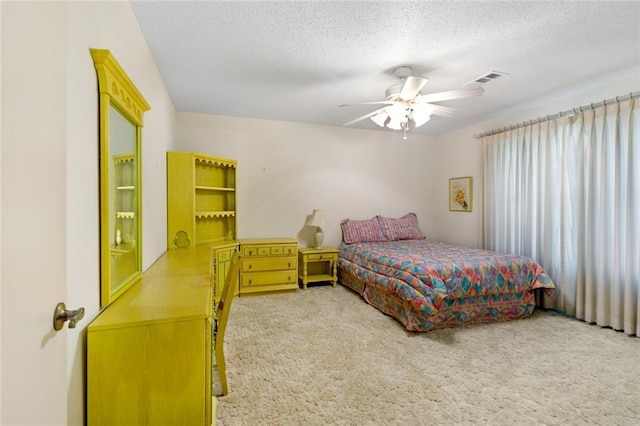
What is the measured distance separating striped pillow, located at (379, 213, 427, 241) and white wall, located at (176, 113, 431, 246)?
9.7 inches

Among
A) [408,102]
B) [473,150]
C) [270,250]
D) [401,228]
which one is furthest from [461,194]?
[270,250]

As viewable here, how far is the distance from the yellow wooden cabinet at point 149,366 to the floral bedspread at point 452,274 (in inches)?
80.6

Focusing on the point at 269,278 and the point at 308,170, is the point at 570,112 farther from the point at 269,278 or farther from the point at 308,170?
the point at 269,278

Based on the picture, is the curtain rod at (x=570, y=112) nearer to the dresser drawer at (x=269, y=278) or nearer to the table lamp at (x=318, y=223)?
the table lamp at (x=318, y=223)

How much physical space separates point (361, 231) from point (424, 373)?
2695mm

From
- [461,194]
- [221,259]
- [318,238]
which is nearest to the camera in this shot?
[221,259]

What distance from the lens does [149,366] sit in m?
1.18

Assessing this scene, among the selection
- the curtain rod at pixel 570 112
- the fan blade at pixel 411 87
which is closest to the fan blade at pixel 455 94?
the fan blade at pixel 411 87

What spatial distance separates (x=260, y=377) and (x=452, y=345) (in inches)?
64.5

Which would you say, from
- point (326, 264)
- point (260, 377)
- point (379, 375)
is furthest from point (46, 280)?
point (326, 264)

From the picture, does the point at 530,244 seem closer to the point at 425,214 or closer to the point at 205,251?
the point at 425,214

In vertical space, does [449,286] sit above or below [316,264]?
above

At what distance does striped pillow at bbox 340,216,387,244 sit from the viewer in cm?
463

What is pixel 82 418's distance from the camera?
1135 millimetres
